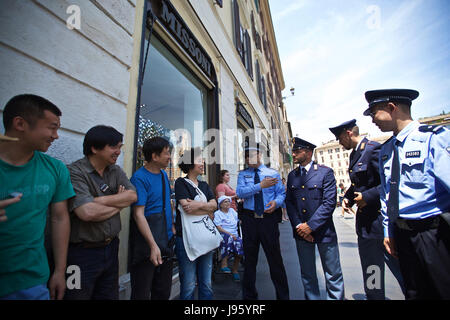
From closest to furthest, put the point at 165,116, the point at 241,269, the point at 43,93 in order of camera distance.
→ the point at 43,93
the point at 241,269
the point at 165,116

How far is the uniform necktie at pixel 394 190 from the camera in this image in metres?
1.63

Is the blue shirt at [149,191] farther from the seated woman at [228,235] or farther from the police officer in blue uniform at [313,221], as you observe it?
the seated woman at [228,235]

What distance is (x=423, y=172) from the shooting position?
1496 mm

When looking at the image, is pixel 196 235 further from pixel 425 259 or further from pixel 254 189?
pixel 425 259

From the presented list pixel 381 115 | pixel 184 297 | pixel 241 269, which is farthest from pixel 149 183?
pixel 241 269

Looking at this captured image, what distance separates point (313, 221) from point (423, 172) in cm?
110

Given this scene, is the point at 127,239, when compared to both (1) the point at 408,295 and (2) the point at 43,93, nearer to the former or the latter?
(2) the point at 43,93

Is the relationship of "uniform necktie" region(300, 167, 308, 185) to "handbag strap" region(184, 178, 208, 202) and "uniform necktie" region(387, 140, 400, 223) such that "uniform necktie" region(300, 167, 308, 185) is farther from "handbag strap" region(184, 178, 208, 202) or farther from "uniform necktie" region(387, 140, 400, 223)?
"handbag strap" region(184, 178, 208, 202)

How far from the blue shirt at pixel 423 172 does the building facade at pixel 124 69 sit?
8.32ft

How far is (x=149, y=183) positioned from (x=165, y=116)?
104 inches

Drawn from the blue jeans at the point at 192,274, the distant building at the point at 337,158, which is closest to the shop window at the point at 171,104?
the blue jeans at the point at 192,274

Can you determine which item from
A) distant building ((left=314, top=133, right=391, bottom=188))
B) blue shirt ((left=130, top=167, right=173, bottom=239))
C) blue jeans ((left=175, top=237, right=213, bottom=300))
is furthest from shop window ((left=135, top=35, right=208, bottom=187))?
distant building ((left=314, top=133, right=391, bottom=188))

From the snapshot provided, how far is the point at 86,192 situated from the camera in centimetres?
134

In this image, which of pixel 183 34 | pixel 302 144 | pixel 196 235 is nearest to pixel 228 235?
pixel 196 235
